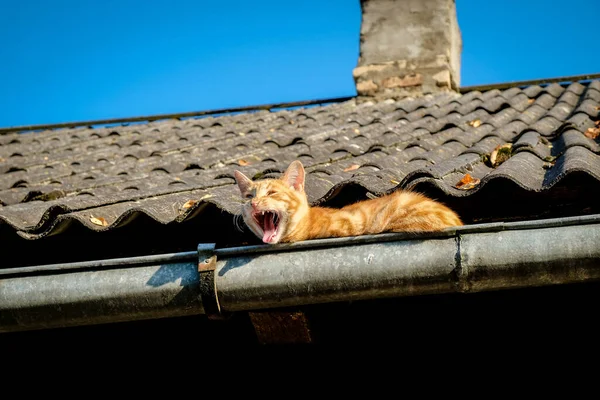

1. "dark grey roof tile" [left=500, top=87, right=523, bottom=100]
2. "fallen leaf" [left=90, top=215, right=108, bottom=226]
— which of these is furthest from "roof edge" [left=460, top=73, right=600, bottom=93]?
"fallen leaf" [left=90, top=215, right=108, bottom=226]

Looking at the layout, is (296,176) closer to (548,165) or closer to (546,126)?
(548,165)

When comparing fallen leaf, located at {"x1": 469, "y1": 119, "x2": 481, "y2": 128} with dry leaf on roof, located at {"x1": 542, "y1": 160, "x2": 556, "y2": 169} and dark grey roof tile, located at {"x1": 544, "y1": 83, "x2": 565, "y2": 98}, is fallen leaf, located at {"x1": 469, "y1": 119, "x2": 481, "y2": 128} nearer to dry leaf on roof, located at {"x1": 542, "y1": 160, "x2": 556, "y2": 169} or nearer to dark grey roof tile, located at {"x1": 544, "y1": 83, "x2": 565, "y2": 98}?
dark grey roof tile, located at {"x1": 544, "y1": 83, "x2": 565, "y2": 98}

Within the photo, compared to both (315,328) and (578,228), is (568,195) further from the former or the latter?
(315,328)

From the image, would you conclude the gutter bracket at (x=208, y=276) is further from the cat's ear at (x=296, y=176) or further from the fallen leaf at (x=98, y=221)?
the cat's ear at (x=296, y=176)

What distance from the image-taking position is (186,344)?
10.5 ft

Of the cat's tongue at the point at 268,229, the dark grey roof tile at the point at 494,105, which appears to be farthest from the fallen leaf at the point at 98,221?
the dark grey roof tile at the point at 494,105

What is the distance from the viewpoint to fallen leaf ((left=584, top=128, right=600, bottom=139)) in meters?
3.89

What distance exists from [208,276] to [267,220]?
500 millimetres

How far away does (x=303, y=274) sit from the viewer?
7.70ft

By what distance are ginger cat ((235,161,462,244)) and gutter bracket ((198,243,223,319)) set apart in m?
0.25

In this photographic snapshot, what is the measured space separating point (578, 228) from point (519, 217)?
1.27ft

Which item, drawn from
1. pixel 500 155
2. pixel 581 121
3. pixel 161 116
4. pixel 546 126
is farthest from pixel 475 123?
pixel 161 116

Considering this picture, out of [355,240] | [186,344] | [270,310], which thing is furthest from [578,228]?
[186,344]

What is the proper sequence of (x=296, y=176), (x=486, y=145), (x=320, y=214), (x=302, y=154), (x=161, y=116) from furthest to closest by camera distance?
A: (x=161, y=116) < (x=302, y=154) < (x=486, y=145) < (x=296, y=176) < (x=320, y=214)
